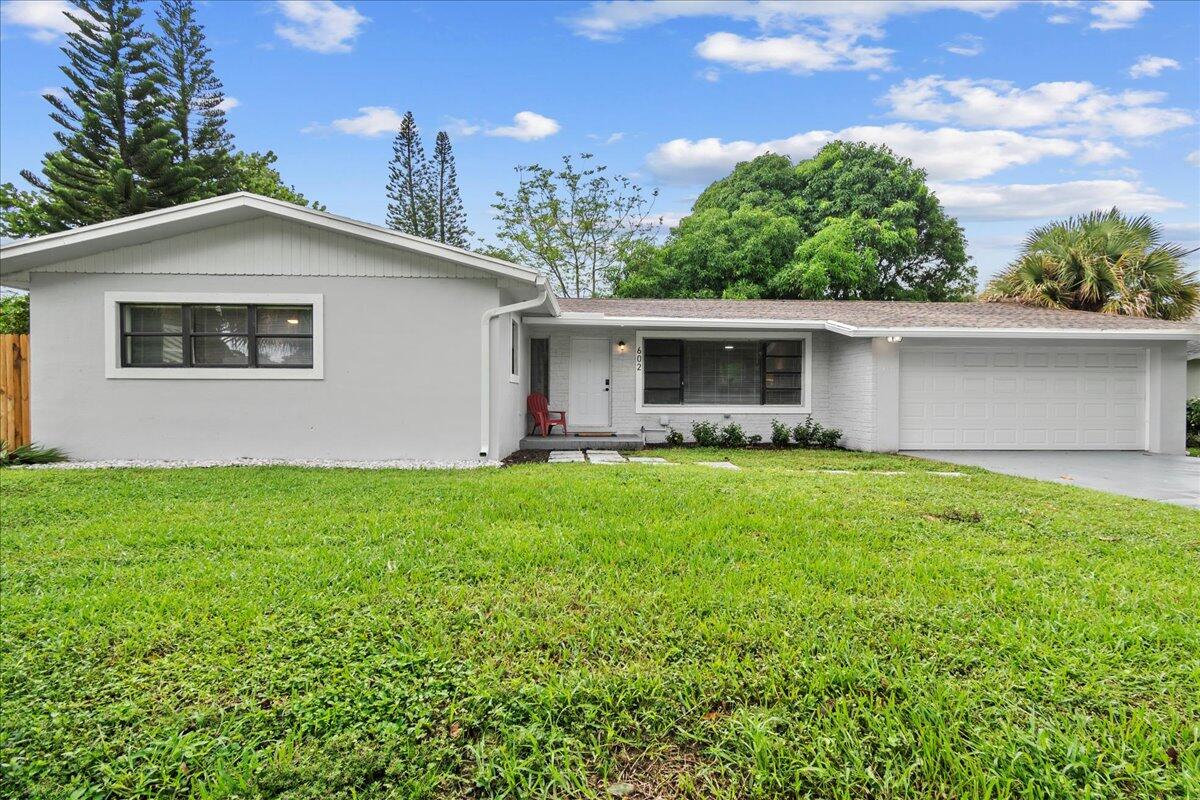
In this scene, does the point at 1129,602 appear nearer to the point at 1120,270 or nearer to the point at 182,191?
the point at 1120,270

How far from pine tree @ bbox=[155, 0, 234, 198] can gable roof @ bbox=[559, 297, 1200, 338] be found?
15.1 meters

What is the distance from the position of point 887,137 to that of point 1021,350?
16.2 metres

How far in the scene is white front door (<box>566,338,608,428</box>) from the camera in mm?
12477

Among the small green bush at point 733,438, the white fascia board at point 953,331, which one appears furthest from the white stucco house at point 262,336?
the small green bush at point 733,438

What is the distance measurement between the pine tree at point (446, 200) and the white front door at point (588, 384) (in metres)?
18.3

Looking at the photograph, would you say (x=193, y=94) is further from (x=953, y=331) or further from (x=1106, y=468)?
(x=1106, y=468)

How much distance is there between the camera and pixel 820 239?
70.5 ft

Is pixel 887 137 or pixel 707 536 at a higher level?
pixel 887 137

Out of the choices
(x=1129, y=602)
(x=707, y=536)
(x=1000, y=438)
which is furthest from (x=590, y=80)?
(x=1129, y=602)

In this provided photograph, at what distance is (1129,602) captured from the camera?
3256 millimetres

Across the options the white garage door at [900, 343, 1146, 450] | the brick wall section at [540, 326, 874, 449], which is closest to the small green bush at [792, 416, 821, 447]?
the brick wall section at [540, 326, 874, 449]

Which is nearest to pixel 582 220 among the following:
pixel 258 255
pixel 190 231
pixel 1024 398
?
pixel 1024 398

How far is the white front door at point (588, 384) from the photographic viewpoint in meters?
12.5

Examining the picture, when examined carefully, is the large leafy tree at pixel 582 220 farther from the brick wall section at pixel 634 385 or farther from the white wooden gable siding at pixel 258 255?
the white wooden gable siding at pixel 258 255
